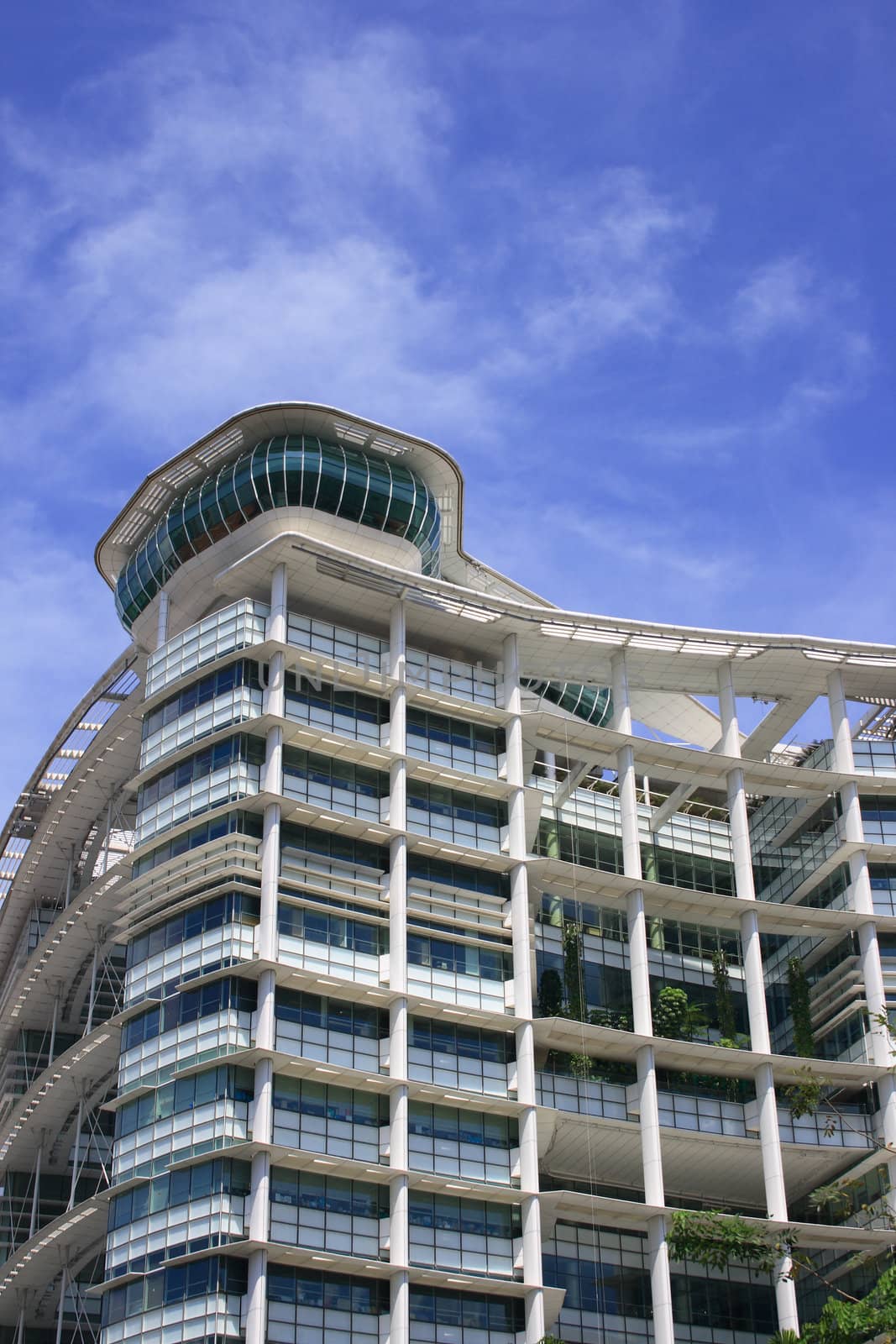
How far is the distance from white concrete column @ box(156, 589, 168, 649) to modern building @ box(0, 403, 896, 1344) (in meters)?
0.58

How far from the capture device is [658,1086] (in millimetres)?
74312

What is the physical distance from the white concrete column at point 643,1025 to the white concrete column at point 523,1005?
4.38 m

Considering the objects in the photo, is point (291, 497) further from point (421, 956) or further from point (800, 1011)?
point (800, 1011)

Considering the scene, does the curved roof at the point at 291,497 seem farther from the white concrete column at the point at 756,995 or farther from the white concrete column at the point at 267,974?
the white concrete column at the point at 756,995

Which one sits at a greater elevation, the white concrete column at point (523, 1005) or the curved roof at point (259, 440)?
the curved roof at point (259, 440)

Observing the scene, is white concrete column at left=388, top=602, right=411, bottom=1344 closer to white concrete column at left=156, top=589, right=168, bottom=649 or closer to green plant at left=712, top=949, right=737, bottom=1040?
white concrete column at left=156, top=589, right=168, bottom=649

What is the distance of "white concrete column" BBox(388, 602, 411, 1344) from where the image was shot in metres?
64.2

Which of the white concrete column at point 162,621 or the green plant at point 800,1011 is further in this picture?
the white concrete column at point 162,621

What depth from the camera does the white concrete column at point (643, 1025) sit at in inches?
2697

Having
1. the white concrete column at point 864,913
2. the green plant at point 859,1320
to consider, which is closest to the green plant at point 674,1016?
the white concrete column at point 864,913

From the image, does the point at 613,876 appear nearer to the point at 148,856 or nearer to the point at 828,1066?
the point at 828,1066

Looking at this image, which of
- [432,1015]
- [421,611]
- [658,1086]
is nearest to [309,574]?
[421,611]

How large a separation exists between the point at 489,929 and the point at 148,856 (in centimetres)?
1391

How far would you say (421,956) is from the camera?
234 feet
